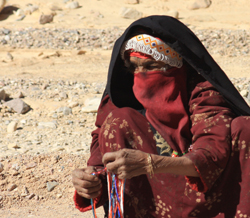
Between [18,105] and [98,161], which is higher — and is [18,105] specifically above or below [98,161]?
below

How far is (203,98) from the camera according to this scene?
7.88ft

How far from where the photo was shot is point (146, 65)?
2564 mm

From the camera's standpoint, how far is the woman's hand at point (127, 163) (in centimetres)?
202

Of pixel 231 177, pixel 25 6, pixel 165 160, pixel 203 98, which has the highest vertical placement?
pixel 203 98

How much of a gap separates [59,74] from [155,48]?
569cm

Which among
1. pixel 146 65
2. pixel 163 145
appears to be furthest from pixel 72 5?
pixel 163 145

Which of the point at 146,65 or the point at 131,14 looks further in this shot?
the point at 131,14

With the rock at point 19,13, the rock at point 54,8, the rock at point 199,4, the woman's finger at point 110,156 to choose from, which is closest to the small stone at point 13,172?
the woman's finger at point 110,156

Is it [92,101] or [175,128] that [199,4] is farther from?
[175,128]

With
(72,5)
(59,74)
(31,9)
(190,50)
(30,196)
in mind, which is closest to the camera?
(190,50)

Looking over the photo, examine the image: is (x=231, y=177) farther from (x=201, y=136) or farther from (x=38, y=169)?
(x=38, y=169)

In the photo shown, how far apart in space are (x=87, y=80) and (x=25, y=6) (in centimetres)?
654

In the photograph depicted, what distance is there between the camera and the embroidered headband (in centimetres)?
246

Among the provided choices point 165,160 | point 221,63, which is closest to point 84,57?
point 221,63
